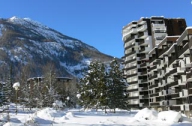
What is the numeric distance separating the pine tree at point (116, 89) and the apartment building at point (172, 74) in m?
10.9

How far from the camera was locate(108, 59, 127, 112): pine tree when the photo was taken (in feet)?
204

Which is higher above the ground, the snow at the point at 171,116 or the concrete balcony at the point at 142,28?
the concrete balcony at the point at 142,28

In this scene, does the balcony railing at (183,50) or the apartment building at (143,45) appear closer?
the balcony railing at (183,50)

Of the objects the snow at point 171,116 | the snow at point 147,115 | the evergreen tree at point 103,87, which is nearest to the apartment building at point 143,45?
the evergreen tree at point 103,87

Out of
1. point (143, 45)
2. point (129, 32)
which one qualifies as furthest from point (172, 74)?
point (129, 32)

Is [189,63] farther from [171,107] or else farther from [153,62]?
[153,62]

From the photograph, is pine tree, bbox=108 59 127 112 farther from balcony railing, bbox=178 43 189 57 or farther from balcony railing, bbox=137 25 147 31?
balcony railing, bbox=137 25 147 31

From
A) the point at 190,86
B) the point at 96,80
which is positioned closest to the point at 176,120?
the point at 190,86

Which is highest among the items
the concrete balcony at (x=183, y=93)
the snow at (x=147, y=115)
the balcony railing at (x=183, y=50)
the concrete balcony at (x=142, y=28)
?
the concrete balcony at (x=142, y=28)

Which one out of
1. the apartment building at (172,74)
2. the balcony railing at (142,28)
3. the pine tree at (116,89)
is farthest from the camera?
the balcony railing at (142,28)

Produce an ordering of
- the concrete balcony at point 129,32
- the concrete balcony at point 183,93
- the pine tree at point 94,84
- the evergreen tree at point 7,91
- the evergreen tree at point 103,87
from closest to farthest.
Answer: the evergreen tree at point 7,91 < the concrete balcony at point 183,93 < the evergreen tree at point 103,87 < the pine tree at point 94,84 < the concrete balcony at point 129,32

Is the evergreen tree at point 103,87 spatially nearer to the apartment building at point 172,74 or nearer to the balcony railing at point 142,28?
the apartment building at point 172,74

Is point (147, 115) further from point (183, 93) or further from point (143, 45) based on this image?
point (143, 45)

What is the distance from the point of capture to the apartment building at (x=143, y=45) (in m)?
89.0
